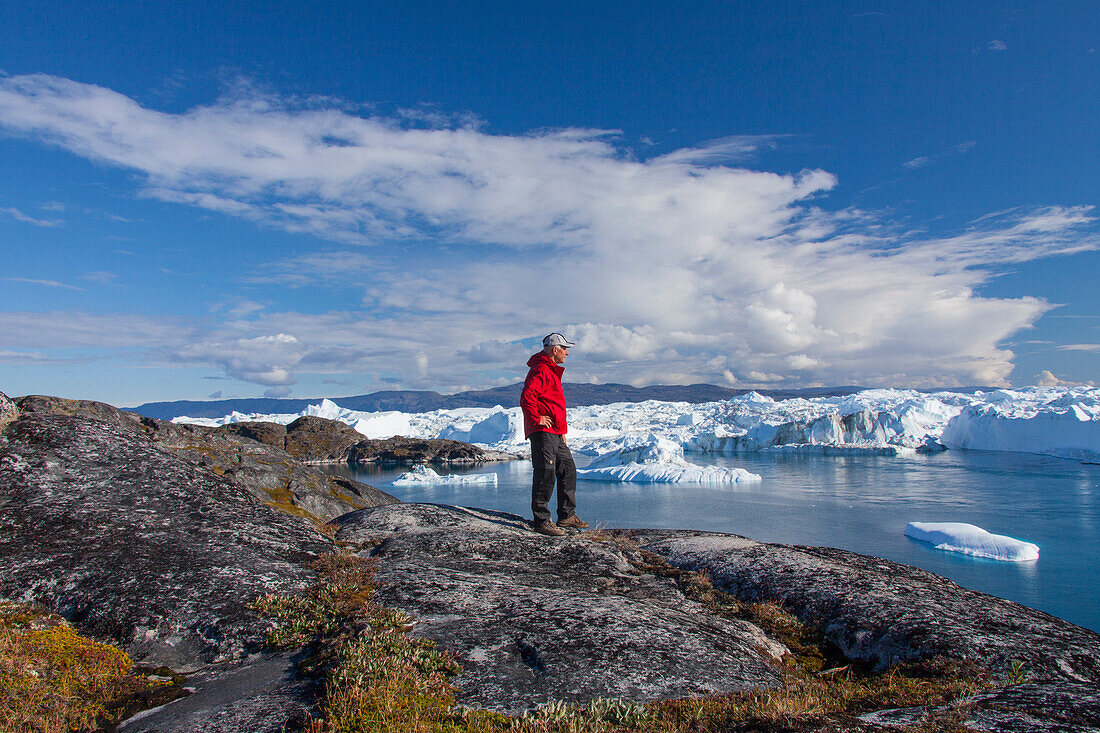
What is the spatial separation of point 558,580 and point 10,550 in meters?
3.72

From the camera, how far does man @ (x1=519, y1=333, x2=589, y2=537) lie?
610cm

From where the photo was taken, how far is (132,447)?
4977 millimetres

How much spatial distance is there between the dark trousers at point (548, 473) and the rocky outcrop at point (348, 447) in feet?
212

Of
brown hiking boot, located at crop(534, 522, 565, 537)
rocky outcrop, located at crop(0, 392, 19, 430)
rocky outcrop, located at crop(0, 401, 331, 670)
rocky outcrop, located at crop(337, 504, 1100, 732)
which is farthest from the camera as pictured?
brown hiking boot, located at crop(534, 522, 565, 537)

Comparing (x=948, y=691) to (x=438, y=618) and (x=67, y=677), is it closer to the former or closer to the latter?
(x=438, y=618)

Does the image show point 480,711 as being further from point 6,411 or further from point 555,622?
point 6,411

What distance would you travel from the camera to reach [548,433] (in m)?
6.24

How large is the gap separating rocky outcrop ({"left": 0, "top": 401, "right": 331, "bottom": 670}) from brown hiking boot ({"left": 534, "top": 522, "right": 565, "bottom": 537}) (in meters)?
2.18

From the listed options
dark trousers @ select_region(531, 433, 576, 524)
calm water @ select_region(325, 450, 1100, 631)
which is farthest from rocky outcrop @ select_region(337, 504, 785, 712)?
calm water @ select_region(325, 450, 1100, 631)

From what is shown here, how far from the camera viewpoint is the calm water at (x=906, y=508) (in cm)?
1727

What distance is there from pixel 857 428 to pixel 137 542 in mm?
70892

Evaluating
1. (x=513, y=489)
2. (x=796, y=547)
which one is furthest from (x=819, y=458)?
(x=796, y=547)

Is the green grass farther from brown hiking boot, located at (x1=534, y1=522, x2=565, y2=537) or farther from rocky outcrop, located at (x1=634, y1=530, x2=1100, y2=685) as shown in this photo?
brown hiking boot, located at (x1=534, y1=522, x2=565, y2=537)

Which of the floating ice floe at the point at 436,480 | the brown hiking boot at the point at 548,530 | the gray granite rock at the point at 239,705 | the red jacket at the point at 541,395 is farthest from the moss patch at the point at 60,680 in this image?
the floating ice floe at the point at 436,480
